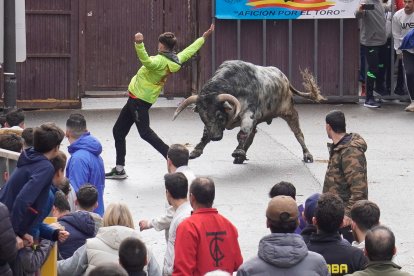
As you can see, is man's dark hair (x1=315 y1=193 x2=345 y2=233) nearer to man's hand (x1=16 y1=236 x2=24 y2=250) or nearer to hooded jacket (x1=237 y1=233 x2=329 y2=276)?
hooded jacket (x1=237 y1=233 x2=329 y2=276)

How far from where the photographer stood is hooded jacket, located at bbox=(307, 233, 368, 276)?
765 cm

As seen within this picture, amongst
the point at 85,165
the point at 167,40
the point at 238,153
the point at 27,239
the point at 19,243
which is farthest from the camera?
the point at 238,153

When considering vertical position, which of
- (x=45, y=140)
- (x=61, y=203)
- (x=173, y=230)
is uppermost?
(x=45, y=140)

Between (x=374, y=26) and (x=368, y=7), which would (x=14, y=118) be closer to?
(x=368, y=7)

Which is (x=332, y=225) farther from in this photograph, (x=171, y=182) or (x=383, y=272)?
(x=171, y=182)

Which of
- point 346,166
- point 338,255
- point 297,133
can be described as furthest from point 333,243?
point 297,133

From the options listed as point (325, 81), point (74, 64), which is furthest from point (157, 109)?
point (325, 81)

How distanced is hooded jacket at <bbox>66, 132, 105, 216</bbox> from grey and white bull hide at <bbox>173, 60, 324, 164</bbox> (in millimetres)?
3986

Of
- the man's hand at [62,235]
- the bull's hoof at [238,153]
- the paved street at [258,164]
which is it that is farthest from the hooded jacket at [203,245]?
the bull's hoof at [238,153]

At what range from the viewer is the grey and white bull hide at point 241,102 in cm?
1494

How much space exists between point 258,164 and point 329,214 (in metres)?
8.01

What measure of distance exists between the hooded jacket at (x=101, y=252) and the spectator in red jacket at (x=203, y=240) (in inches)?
9.2

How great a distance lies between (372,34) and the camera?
65.3ft

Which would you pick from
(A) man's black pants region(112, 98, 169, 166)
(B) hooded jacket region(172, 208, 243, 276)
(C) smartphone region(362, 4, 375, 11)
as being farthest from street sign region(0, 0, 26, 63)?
(C) smartphone region(362, 4, 375, 11)
